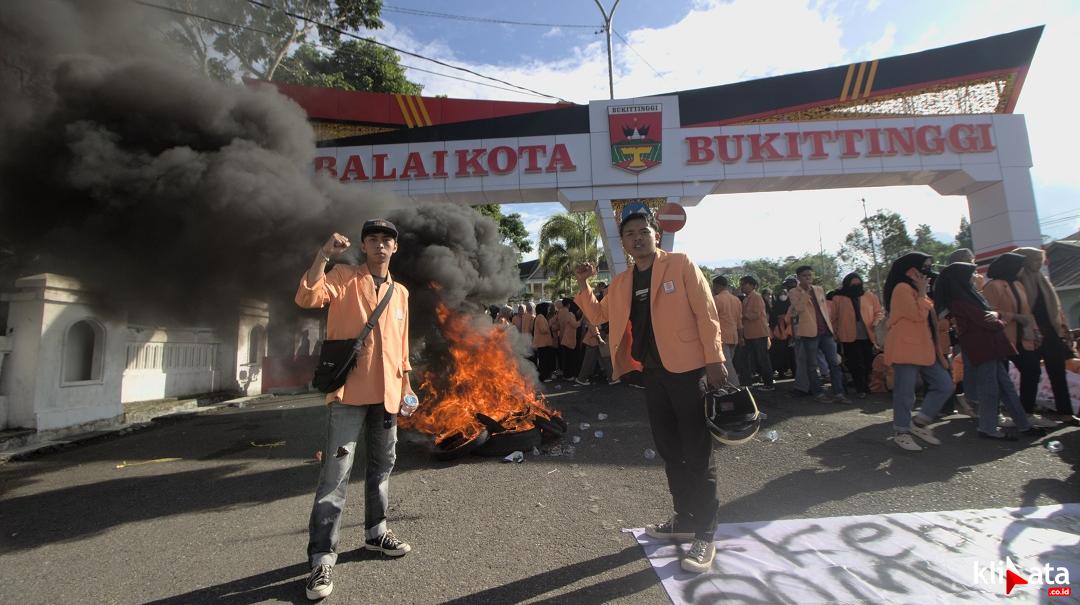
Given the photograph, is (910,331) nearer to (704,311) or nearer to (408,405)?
(704,311)

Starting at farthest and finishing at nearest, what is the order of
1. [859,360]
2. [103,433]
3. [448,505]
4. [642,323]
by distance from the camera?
[859,360], [103,433], [448,505], [642,323]

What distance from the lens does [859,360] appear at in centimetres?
743

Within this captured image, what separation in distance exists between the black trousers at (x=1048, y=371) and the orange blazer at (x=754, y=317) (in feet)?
9.96

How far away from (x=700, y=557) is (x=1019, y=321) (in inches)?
203

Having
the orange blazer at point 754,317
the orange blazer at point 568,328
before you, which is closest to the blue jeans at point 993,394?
the orange blazer at point 754,317

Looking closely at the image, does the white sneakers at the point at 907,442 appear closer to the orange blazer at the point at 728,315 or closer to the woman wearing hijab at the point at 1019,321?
the woman wearing hijab at the point at 1019,321

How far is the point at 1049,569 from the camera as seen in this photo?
101 inches

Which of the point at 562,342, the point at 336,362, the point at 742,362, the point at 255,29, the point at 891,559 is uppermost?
the point at 255,29

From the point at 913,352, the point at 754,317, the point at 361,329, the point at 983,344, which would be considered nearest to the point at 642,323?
the point at 361,329

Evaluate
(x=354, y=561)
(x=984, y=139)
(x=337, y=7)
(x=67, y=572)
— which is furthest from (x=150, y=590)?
(x=337, y=7)

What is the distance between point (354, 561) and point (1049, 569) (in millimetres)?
3797

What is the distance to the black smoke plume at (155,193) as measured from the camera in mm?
5980

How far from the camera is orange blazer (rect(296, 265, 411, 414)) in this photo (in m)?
2.74

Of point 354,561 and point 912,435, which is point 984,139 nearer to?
point 912,435
